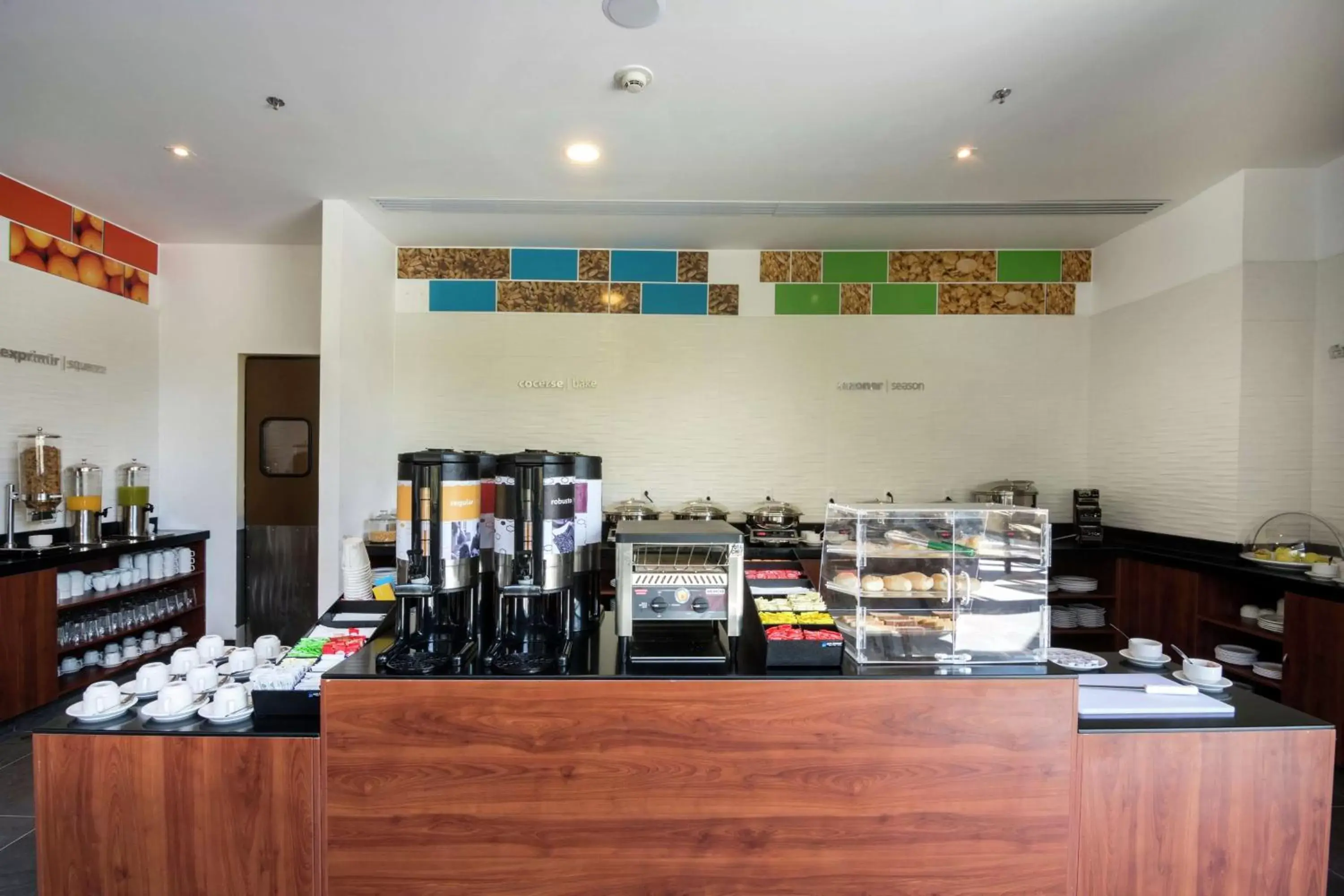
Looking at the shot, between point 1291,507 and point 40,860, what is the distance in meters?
5.17

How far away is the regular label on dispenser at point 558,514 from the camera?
1548mm

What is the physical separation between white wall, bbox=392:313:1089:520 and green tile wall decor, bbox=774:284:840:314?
76 millimetres

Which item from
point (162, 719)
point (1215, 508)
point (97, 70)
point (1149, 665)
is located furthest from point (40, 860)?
point (1215, 508)

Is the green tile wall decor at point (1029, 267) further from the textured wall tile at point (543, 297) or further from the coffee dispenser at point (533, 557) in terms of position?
the coffee dispenser at point (533, 557)

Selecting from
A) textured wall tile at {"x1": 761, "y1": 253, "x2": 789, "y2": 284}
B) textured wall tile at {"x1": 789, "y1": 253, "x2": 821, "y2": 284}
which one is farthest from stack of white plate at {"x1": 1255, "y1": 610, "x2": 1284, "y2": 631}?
textured wall tile at {"x1": 761, "y1": 253, "x2": 789, "y2": 284}

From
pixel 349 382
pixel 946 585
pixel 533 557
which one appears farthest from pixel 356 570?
pixel 946 585

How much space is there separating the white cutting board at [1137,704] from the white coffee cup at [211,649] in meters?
2.35

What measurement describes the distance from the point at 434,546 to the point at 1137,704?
182cm

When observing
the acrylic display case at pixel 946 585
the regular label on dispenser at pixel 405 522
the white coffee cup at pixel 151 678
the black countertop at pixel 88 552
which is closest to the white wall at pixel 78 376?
the black countertop at pixel 88 552

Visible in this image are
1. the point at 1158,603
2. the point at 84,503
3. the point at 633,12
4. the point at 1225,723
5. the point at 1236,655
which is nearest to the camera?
the point at 1225,723

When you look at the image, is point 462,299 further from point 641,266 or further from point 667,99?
point 667,99

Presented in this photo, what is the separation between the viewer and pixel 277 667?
152cm

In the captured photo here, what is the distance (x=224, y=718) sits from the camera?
56.2 inches

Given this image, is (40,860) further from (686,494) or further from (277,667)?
(686,494)
